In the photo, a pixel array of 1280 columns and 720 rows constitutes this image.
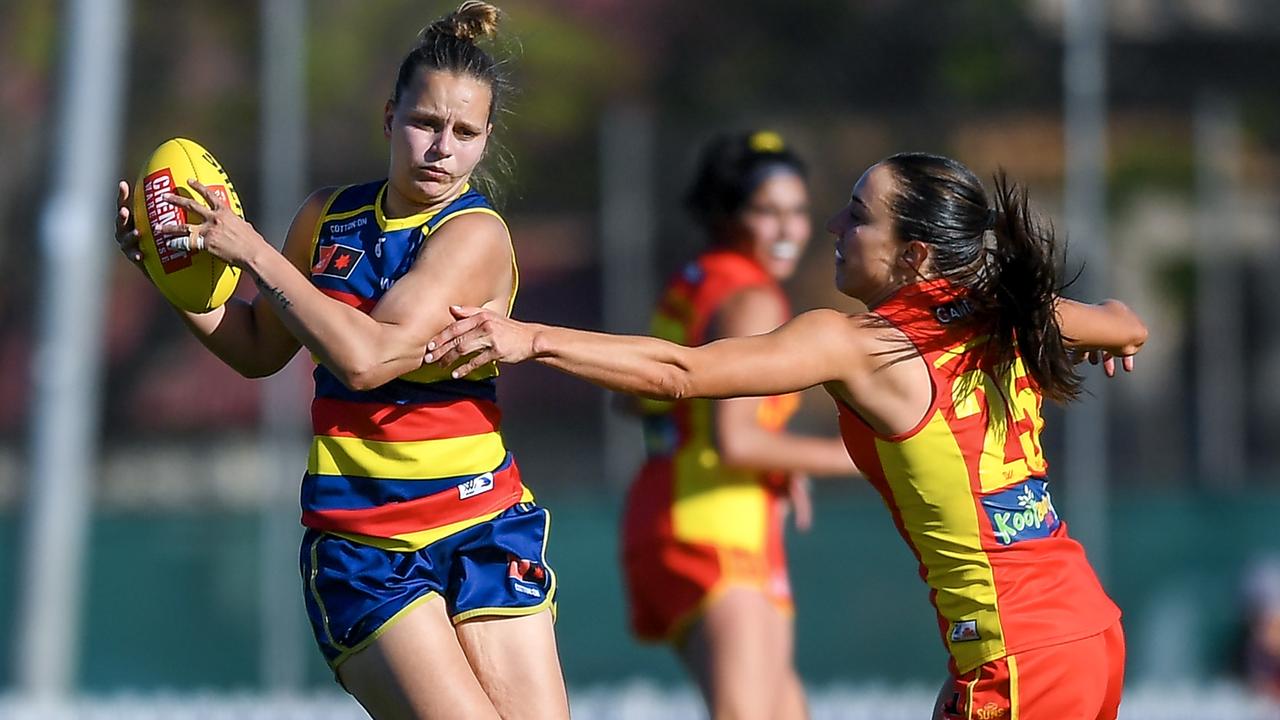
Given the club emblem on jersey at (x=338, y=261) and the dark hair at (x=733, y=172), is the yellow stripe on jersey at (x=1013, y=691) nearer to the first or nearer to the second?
the club emblem on jersey at (x=338, y=261)

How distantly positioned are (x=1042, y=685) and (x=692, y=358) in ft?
3.07

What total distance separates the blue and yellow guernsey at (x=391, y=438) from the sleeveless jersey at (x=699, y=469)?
1543 millimetres

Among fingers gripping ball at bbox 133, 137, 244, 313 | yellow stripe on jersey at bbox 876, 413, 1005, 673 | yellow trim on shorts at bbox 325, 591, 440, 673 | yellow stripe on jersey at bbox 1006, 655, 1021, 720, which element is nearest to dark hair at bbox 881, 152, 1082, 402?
yellow stripe on jersey at bbox 876, 413, 1005, 673

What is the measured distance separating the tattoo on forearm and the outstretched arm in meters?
0.28

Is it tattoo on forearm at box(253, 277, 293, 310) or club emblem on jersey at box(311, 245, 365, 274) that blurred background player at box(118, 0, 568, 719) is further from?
tattoo on forearm at box(253, 277, 293, 310)

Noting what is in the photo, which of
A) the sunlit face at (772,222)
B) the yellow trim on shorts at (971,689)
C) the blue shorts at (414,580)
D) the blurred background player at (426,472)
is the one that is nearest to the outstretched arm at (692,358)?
the blurred background player at (426,472)

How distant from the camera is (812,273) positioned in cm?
1134

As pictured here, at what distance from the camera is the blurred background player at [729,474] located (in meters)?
4.95

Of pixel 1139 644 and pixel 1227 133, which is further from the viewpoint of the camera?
pixel 1227 133

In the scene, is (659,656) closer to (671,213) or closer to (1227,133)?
(671,213)

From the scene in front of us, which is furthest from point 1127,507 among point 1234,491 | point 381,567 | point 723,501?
→ point 381,567

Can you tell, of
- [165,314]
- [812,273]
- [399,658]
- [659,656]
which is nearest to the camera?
[399,658]

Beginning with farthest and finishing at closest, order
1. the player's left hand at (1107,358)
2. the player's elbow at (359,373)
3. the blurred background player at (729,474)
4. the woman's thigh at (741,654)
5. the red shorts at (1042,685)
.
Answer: the blurred background player at (729,474)
the woman's thigh at (741,654)
the player's left hand at (1107,358)
the red shorts at (1042,685)
the player's elbow at (359,373)

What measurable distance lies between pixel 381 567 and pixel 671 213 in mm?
7039
